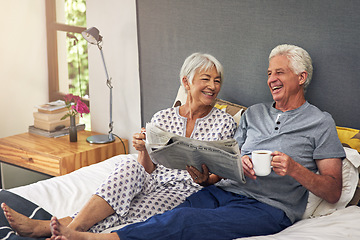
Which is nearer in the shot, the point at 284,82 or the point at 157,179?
the point at 284,82

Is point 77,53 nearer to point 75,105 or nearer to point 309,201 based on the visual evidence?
point 75,105

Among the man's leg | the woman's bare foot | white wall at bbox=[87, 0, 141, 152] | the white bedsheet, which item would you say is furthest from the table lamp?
the woman's bare foot

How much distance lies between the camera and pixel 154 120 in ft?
7.85

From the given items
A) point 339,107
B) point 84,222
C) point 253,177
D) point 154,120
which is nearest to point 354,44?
point 339,107

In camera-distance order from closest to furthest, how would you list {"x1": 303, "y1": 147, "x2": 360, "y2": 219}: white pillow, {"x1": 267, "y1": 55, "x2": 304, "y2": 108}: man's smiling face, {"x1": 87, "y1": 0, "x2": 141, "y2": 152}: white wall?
{"x1": 303, "y1": 147, "x2": 360, "y2": 219}: white pillow, {"x1": 267, "y1": 55, "x2": 304, "y2": 108}: man's smiling face, {"x1": 87, "y1": 0, "x2": 141, "y2": 152}: white wall

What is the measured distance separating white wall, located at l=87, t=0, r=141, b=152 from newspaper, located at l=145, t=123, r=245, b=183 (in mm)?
1332

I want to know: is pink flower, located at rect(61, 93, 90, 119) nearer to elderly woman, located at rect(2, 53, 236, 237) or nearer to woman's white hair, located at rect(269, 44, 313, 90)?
elderly woman, located at rect(2, 53, 236, 237)

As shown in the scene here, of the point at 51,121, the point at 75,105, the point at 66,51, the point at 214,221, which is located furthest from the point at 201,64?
the point at 66,51

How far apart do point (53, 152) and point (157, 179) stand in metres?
1.05

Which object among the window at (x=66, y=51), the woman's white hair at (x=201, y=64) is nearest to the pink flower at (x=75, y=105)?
the window at (x=66, y=51)

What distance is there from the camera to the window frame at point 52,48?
4051mm

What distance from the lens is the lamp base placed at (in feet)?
10.7

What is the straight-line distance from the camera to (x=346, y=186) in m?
2.03

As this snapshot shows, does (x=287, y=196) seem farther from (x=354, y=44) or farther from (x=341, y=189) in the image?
(x=354, y=44)
